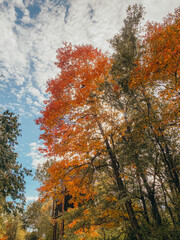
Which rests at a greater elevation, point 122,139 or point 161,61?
point 161,61

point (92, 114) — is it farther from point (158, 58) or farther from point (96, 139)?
point (158, 58)

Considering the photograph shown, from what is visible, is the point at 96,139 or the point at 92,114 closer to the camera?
the point at 96,139

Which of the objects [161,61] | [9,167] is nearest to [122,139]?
[161,61]

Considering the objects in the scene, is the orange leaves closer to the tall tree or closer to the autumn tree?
the autumn tree

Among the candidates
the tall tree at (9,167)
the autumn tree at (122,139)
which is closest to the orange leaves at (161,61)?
the autumn tree at (122,139)

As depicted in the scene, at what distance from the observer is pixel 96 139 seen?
7.04 m

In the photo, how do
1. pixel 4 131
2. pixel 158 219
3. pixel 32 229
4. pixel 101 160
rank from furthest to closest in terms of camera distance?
1. pixel 32 229
2. pixel 4 131
3. pixel 101 160
4. pixel 158 219

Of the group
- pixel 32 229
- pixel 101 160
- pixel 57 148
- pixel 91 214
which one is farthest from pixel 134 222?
pixel 32 229

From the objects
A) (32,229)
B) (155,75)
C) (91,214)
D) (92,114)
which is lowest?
(32,229)

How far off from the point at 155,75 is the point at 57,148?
671 centimetres

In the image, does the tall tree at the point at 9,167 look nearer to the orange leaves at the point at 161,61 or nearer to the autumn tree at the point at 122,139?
the autumn tree at the point at 122,139

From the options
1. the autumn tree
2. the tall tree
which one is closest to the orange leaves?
the autumn tree

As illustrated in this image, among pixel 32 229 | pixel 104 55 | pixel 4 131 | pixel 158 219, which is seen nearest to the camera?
Result: pixel 158 219

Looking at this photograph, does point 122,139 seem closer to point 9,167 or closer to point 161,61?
point 161,61
